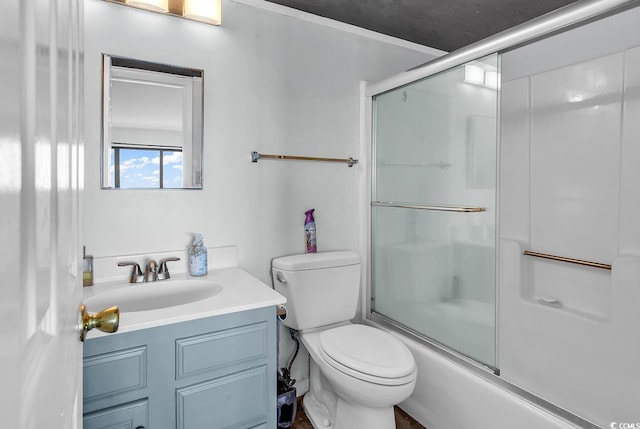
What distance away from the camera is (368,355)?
61.4 inches

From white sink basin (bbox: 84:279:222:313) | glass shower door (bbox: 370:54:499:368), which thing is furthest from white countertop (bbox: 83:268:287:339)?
glass shower door (bbox: 370:54:499:368)

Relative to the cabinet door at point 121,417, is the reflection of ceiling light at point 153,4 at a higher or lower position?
higher

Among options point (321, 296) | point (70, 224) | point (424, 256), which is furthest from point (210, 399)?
point (424, 256)

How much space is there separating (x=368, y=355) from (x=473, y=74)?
1.37 m

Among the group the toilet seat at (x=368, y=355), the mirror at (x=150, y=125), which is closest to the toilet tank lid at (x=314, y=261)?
the toilet seat at (x=368, y=355)

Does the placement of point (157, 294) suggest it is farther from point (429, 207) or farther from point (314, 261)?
point (429, 207)

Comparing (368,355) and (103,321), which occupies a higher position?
(103,321)

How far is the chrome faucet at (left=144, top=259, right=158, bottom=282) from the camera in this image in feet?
5.23

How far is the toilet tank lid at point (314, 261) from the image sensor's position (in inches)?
73.0

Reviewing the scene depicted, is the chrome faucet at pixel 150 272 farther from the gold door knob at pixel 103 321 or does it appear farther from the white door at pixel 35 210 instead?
the white door at pixel 35 210

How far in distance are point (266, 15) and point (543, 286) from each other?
7.17 ft

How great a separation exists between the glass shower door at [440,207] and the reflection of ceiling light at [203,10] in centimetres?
104

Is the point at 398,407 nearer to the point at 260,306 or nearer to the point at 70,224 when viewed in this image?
the point at 260,306

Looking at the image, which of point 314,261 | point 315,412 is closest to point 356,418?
point 315,412
